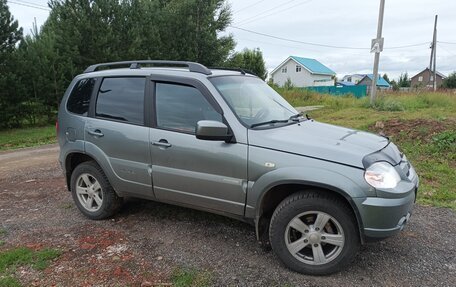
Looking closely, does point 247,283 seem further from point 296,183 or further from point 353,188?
point 353,188

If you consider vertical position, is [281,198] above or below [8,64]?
below

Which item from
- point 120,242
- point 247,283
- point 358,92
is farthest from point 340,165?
point 358,92

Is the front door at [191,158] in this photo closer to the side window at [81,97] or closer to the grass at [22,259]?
the side window at [81,97]

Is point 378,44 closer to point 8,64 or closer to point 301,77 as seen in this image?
point 8,64

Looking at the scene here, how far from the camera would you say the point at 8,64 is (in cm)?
1448

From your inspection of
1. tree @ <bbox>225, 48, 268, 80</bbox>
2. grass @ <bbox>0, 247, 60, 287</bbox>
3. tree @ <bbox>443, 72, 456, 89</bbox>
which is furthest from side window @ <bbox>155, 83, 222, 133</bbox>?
tree @ <bbox>443, 72, 456, 89</bbox>

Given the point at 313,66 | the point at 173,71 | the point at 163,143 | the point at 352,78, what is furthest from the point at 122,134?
the point at 352,78

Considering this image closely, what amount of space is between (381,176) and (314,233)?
74 cm

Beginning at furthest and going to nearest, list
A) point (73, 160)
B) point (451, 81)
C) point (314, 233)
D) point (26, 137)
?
point (451, 81), point (26, 137), point (73, 160), point (314, 233)

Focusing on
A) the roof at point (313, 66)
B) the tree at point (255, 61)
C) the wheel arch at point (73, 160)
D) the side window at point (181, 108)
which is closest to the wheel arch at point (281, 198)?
the side window at point (181, 108)

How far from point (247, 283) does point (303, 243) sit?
0.60m

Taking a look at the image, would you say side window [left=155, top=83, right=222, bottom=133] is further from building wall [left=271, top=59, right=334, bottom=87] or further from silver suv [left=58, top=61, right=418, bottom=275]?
building wall [left=271, top=59, right=334, bottom=87]

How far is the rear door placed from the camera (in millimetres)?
4047

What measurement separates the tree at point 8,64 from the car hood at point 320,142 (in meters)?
13.8
